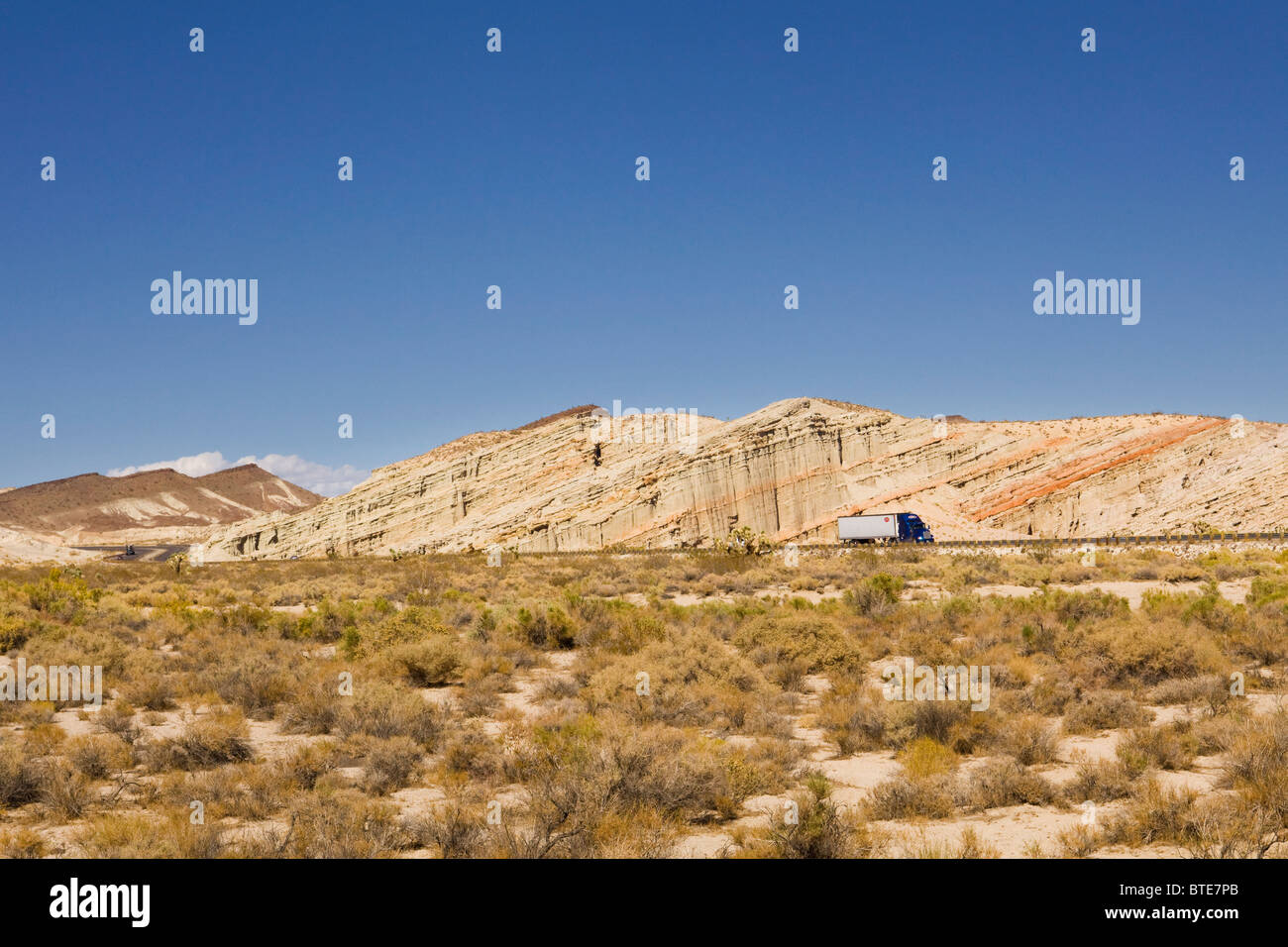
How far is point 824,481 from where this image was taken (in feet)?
240

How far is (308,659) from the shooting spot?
15758mm

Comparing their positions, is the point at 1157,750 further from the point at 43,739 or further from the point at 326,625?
the point at 326,625

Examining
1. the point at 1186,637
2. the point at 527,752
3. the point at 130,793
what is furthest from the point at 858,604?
the point at 130,793

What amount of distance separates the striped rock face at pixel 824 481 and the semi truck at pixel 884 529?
6.14m

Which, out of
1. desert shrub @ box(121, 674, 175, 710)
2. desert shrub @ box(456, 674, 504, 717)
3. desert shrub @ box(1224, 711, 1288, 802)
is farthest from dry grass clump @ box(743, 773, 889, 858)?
desert shrub @ box(121, 674, 175, 710)

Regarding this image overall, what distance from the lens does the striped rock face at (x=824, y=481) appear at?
61906mm

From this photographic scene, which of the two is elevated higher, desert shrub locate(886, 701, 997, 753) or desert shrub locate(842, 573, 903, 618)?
desert shrub locate(842, 573, 903, 618)

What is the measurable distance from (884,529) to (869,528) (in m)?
1.06

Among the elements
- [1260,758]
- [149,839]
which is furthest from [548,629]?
[1260,758]

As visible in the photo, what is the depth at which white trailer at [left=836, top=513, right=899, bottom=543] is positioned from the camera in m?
56.4

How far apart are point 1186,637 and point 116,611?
24561 millimetres

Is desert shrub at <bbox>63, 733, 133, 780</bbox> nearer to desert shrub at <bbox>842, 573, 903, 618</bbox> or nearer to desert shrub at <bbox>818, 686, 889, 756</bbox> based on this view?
desert shrub at <bbox>818, 686, 889, 756</bbox>
